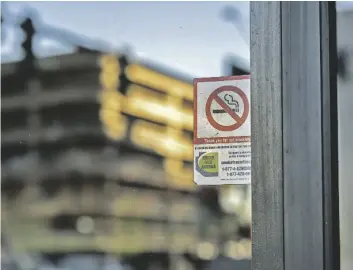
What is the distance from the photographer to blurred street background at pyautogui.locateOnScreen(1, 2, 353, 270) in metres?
2.23

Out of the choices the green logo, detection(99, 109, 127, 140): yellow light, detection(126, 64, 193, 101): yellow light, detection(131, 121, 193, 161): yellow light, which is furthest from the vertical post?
detection(99, 109, 127, 140): yellow light

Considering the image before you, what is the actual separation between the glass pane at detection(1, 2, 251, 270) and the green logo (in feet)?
2.88

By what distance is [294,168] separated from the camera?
918mm

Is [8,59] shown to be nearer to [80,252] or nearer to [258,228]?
[80,252]

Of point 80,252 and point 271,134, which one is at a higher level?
point 271,134

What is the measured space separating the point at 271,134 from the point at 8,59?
1671mm

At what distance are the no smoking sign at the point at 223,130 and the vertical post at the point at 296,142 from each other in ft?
0.28

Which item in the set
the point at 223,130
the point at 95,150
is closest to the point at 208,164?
the point at 223,130

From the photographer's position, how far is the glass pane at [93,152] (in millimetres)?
2279

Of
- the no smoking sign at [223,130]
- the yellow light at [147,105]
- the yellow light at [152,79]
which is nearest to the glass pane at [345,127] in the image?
the no smoking sign at [223,130]

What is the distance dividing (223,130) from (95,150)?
195cm

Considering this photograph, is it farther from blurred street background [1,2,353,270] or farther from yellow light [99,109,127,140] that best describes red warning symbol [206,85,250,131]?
yellow light [99,109,127,140]

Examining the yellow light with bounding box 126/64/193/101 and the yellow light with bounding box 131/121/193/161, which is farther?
the yellow light with bounding box 131/121/193/161

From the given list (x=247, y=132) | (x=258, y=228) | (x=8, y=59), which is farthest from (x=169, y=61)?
(x=258, y=228)
